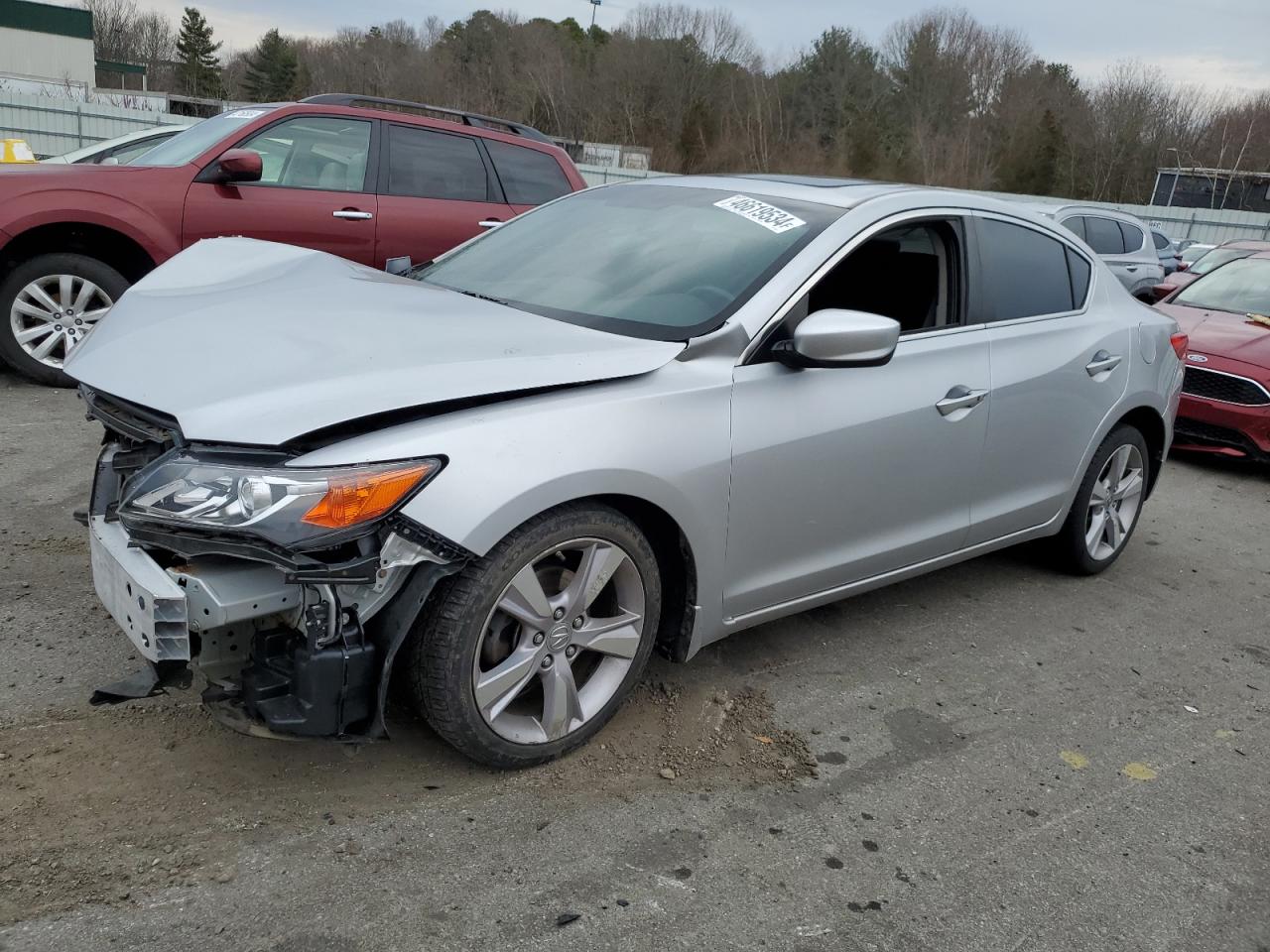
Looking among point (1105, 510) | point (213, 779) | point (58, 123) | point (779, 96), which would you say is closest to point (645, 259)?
point (213, 779)

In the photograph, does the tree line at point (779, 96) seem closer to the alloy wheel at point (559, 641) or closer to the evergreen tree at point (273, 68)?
the evergreen tree at point (273, 68)

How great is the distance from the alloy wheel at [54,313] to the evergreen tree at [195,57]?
83.2 metres

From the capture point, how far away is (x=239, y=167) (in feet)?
20.8

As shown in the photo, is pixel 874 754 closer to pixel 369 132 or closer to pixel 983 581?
pixel 983 581

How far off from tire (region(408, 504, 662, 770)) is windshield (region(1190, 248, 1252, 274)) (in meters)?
8.16

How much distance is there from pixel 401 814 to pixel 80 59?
79327 mm

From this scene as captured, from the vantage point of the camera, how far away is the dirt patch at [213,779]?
95.0 inches

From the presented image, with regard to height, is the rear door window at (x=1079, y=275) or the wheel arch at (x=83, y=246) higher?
the rear door window at (x=1079, y=275)

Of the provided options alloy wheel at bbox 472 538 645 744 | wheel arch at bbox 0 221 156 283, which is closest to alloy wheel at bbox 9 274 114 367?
wheel arch at bbox 0 221 156 283

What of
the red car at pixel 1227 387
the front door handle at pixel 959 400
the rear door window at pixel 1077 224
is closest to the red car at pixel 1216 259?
the red car at pixel 1227 387

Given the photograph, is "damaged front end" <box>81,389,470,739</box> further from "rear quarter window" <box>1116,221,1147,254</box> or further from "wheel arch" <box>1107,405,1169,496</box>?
"rear quarter window" <box>1116,221,1147,254</box>

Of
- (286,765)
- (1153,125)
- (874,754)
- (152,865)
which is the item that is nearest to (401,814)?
(286,765)

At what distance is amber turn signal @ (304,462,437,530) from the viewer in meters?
2.37

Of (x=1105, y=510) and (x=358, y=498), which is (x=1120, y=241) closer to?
(x=1105, y=510)
